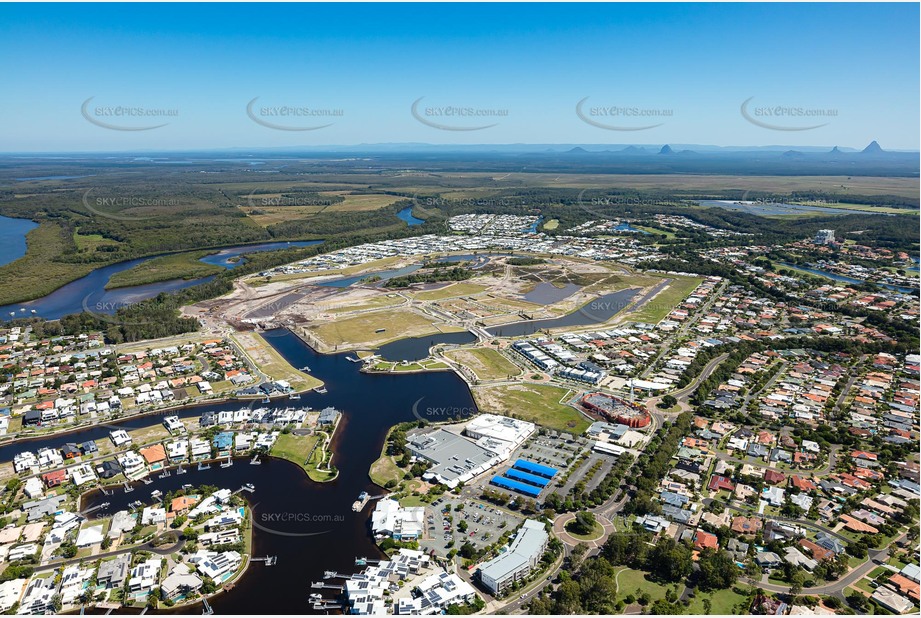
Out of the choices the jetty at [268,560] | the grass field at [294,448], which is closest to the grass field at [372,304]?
the grass field at [294,448]

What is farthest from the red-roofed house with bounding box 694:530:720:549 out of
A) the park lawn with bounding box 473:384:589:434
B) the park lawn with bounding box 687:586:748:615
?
the park lawn with bounding box 473:384:589:434

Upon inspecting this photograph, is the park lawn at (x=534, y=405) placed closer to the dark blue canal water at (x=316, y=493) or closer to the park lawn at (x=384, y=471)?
the dark blue canal water at (x=316, y=493)

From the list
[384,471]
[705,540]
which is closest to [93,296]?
[384,471]

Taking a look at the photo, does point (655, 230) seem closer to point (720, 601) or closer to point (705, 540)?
point (705, 540)

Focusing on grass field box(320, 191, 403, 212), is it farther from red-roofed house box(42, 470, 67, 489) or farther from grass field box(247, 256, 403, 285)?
red-roofed house box(42, 470, 67, 489)

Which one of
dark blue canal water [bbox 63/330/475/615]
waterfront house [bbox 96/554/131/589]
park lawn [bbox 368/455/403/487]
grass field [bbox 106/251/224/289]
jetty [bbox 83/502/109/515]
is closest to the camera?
waterfront house [bbox 96/554/131/589]

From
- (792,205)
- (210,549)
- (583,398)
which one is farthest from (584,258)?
(792,205)
